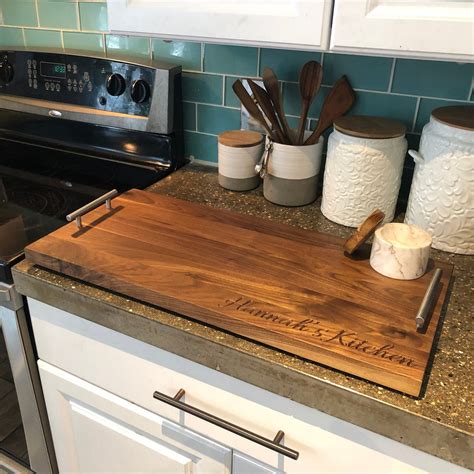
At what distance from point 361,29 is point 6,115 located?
41.2 inches

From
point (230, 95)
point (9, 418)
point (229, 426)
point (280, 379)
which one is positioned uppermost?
point (230, 95)

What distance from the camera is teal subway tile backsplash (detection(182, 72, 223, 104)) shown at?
117cm

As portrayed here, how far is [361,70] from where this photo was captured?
1.00m

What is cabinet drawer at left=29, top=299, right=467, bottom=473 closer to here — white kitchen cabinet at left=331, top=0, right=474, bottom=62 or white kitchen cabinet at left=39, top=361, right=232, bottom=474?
white kitchen cabinet at left=39, top=361, right=232, bottom=474

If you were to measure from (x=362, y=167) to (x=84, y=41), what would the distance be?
827mm

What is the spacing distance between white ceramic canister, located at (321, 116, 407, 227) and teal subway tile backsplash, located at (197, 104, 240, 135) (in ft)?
1.05

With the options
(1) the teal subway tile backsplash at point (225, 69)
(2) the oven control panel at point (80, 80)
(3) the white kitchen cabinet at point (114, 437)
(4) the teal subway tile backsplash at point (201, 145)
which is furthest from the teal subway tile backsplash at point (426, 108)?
(3) the white kitchen cabinet at point (114, 437)

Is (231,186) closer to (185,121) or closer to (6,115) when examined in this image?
(185,121)

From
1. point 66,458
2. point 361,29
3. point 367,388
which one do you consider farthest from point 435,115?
point 66,458

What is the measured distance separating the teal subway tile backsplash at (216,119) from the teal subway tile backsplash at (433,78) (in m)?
0.38

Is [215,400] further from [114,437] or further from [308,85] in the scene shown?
[308,85]

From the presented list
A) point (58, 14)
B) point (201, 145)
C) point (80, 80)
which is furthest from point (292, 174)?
point (58, 14)

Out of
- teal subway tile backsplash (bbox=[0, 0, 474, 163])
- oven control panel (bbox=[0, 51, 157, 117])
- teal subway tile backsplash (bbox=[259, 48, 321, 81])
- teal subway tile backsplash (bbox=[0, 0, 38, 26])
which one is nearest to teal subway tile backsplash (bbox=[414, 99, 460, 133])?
teal subway tile backsplash (bbox=[0, 0, 474, 163])

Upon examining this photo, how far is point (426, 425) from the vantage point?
558 millimetres
